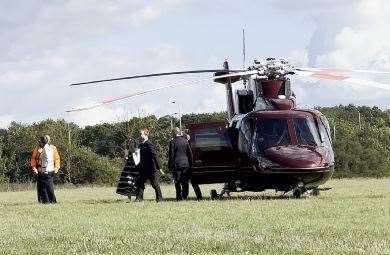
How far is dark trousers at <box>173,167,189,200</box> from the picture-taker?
22.1 metres

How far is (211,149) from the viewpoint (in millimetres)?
22172

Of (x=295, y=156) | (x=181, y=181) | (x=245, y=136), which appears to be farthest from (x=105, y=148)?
(x=295, y=156)

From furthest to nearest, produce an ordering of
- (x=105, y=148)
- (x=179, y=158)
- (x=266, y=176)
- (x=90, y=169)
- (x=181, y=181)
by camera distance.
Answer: (x=105, y=148)
(x=90, y=169)
(x=181, y=181)
(x=179, y=158)
(x=266, y=176)

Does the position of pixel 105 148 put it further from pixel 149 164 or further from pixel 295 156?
pixel 295 156

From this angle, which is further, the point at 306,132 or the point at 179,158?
the point at 179,158

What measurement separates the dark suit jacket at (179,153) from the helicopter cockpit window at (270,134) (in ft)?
7.18

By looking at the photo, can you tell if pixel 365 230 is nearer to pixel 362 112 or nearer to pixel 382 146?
pixel 382 146

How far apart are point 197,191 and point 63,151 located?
47.5 metres

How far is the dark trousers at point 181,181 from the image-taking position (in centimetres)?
2211

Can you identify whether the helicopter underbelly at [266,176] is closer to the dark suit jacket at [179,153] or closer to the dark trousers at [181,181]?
the dark trousers at [181,181]

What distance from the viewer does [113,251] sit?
9.77 m

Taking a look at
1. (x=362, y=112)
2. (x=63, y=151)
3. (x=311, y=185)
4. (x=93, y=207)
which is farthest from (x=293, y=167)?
(x=362, y=112)

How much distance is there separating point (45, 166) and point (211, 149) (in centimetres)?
465

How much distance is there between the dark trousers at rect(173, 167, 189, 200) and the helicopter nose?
279 cm
